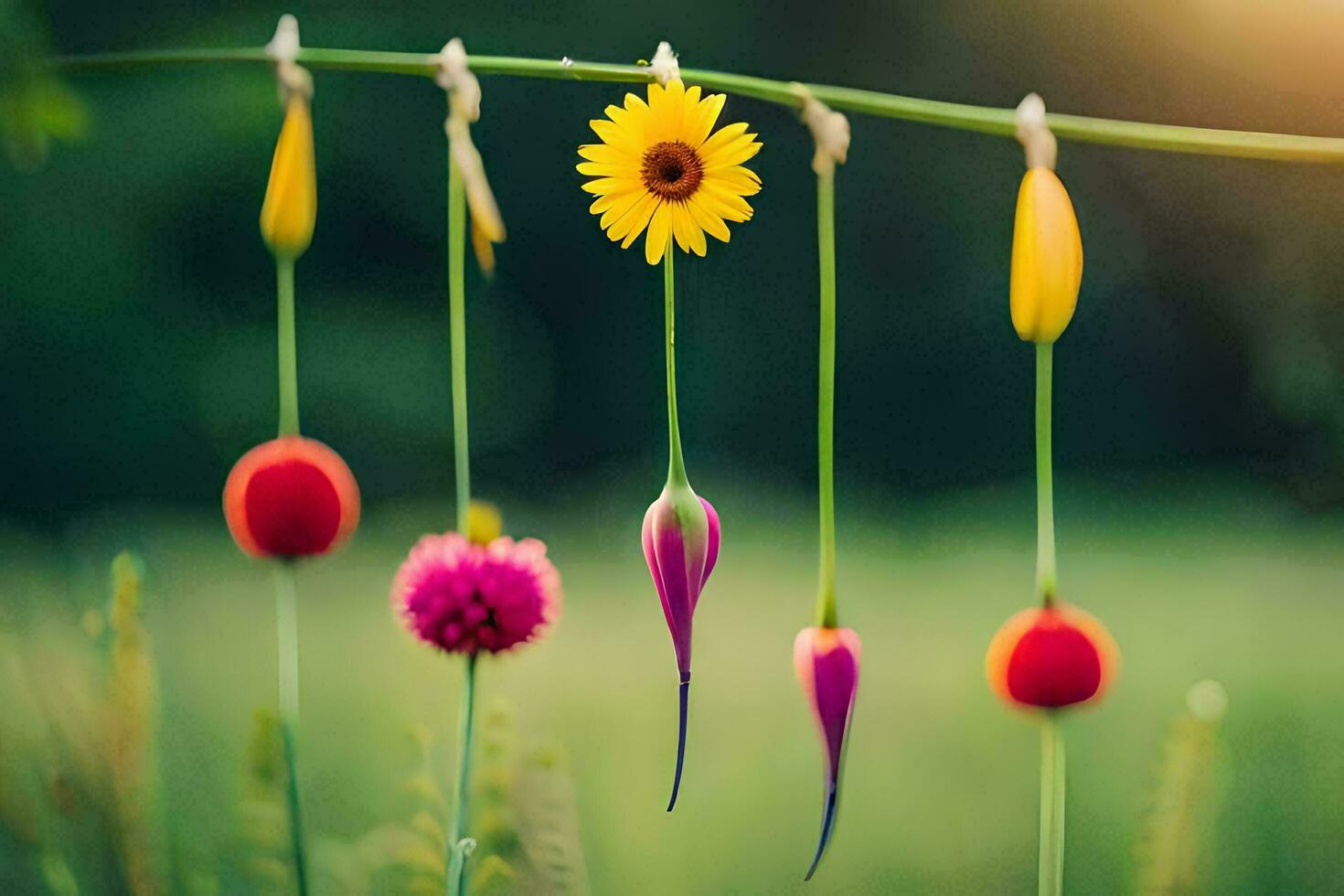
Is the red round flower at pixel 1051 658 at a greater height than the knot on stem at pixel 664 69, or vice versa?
the knot on stem at pixel 664 69

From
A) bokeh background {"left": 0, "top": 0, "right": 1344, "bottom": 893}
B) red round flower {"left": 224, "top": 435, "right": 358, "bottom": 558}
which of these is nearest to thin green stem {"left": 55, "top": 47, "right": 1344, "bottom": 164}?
red round flower {"left": 224, "top": 435, "right": 358, "bottom": 558}

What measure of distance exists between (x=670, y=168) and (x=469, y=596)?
135 mm

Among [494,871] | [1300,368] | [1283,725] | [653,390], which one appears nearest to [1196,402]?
[1300,368]

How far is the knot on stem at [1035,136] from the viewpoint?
0.99ft

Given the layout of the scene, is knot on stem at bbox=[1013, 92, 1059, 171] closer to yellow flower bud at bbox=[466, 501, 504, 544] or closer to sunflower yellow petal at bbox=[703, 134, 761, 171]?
sunflower yellow petal at bbox=[703, 134, 761, 171]

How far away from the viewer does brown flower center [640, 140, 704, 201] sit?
0.30 meters

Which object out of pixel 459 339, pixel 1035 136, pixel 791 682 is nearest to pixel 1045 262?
pixel 1035 136

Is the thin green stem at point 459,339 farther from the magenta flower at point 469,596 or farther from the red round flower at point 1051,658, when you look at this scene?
the red round flower at point 1051,658

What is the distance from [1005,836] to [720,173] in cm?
29

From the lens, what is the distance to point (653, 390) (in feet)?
2.06

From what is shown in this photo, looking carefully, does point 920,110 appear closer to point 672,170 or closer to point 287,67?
point 672,170

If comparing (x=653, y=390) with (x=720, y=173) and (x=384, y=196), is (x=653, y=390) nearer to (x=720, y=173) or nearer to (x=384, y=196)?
(x=384, y=196)

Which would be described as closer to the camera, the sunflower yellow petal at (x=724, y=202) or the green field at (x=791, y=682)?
the sunflower yellow petal at (x=724, y=202)

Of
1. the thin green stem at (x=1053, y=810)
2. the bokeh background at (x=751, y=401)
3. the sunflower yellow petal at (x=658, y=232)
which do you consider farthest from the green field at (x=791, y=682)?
the sunflower yellow petal at (x=658, y=232)
